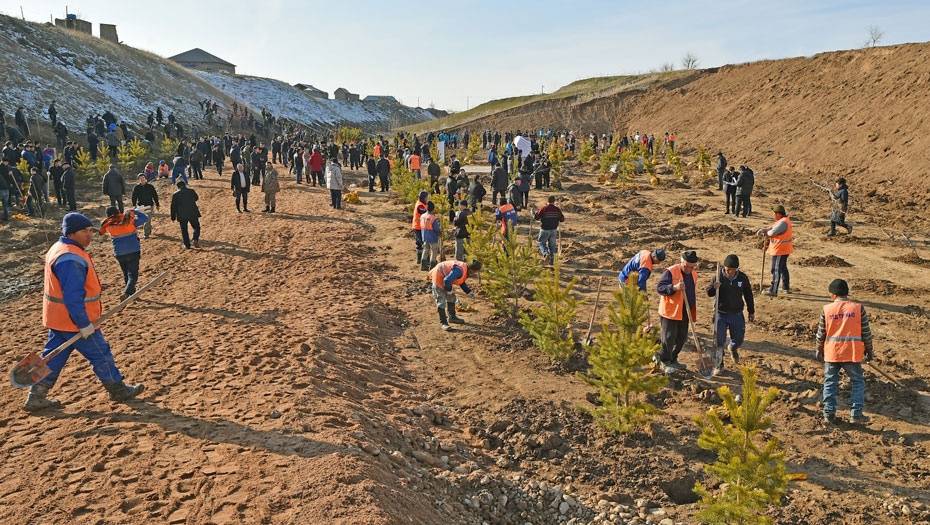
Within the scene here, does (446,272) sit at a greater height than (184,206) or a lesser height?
lesser

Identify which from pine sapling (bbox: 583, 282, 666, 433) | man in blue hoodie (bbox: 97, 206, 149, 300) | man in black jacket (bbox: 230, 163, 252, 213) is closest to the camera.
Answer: pine sapling (bbox: 583, 282, 666, 433)

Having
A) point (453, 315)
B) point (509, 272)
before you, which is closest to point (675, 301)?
point (509, 272)

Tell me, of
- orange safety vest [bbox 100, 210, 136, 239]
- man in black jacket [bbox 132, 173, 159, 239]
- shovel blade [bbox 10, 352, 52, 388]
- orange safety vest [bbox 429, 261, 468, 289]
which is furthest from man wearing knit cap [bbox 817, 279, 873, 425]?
man in black jacket [bbox 132, 173, 159, 239]

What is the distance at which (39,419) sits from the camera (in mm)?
5824

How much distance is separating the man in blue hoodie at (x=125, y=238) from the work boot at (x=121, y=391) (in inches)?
181

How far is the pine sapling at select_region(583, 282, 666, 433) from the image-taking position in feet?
20.3

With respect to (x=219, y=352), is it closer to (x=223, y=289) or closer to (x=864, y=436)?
(x=223, y=289)

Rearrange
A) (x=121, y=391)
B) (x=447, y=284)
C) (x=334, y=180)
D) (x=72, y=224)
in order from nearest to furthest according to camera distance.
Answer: (x=72, y=224) → (x=121, y=391) → (x=447, y=284) → (x=334, y=180)

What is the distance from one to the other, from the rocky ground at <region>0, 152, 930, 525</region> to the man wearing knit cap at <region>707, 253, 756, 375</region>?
1.66 ft

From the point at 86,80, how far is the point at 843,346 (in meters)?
43.8

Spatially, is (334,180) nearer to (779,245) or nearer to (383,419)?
(779,245)

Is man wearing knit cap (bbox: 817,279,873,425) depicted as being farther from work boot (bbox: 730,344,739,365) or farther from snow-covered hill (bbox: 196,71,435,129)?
snow-covered hill (bbox: 196,71,435,129)

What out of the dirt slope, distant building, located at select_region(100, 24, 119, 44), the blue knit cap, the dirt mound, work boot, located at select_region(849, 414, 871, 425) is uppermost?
distant building, located at select_region(100, 24, 119, 44)

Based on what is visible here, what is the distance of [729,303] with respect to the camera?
7.87 meters
